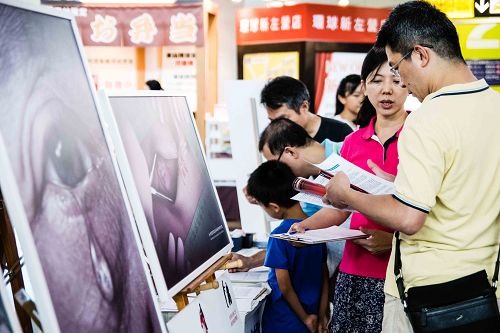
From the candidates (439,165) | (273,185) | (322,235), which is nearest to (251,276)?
(273,185)

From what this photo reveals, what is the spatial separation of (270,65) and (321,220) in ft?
23.5

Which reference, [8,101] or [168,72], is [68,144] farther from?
[168,72]

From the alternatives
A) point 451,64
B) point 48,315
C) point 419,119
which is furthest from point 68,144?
point 451,64

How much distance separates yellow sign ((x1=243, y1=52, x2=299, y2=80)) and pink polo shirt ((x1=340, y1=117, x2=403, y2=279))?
693 cm

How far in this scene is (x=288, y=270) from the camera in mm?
2559

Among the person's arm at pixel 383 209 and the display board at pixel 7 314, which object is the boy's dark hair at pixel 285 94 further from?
the display board at pixel 7 314

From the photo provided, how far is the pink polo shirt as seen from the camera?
7.44 feet

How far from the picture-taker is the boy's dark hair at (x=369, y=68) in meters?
2.29

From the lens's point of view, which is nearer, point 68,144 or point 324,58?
point 68,144

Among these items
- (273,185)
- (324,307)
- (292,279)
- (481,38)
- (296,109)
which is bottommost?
(324,307)

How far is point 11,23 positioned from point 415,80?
1051 millimetres

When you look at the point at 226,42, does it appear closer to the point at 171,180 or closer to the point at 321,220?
the point at 321,220

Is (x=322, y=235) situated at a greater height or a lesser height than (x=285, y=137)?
lesser

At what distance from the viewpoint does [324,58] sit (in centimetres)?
918
